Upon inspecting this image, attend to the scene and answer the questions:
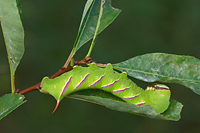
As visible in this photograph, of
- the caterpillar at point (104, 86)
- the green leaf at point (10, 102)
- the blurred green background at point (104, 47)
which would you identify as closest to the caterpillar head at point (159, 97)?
the caterpillar at point (104, 86)

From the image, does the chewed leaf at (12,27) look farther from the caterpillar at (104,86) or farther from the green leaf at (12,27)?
the caterpillar at (104,86)

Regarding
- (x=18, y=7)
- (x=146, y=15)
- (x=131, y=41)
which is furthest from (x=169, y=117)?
(x=146, y=15)

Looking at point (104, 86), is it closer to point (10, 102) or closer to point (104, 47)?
point (10, 102)

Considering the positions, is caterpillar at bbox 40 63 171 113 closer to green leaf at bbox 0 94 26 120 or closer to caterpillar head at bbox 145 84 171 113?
caterpillar head at bbox 145 84 171 113

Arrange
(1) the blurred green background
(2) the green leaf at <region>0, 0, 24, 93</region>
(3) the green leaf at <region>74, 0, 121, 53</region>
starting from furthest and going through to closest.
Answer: (1) the blurred green background < (3) the green leaf at <region>74, 0, 121, 53</region> < (2) the green leaf at <region>0, 0, 24, 93</region>

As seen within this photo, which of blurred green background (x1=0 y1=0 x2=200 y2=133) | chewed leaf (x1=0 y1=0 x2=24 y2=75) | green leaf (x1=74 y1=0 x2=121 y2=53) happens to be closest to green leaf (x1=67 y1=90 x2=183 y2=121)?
green leaf (x1=74 y1=0 x2=121 y2=53)

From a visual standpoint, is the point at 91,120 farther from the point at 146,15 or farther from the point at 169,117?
the point at 169,117
